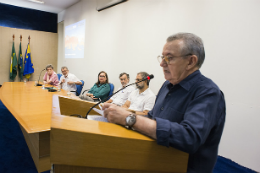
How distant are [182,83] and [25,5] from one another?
8.31m

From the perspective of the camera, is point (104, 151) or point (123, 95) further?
point (123, 95)

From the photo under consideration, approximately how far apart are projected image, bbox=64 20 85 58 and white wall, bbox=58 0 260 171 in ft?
7.63

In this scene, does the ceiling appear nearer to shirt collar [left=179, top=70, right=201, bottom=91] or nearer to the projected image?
the projected image

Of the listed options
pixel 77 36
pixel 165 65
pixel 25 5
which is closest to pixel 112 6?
pixel 77 36

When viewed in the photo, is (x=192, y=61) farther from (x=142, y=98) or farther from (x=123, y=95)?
→ (x=123, y=95)

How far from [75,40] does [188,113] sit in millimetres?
6087

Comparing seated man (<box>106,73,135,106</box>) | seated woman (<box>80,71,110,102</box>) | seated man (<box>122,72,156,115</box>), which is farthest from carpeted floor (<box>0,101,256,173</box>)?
seated man (<box>106,73,135,106</box>)

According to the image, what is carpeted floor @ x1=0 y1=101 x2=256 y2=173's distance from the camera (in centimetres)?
182

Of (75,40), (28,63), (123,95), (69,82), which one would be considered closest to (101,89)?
(123,95)

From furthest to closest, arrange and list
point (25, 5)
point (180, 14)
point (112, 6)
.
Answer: point (25, 5) < point (112, 6) < point (180, 14)

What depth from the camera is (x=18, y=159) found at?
198 centimetres

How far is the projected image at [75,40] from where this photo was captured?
225 inches

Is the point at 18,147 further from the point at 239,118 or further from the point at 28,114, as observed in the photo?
the point at 239,118

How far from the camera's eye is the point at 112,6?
4.34 m
